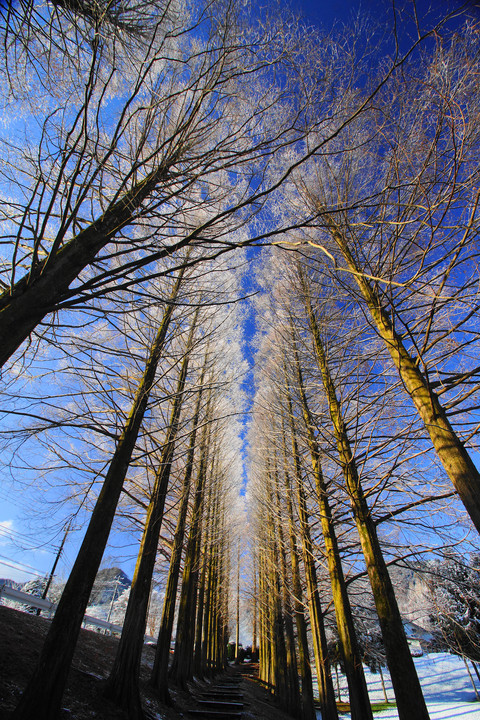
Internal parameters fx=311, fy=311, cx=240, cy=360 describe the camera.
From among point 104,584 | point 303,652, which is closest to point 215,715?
point 303,652

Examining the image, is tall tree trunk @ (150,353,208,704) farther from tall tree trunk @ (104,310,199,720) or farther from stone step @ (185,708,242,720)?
tall tree trunk @ (104,310,199,720)

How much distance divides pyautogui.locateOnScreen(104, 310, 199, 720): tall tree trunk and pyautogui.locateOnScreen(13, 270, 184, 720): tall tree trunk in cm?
56

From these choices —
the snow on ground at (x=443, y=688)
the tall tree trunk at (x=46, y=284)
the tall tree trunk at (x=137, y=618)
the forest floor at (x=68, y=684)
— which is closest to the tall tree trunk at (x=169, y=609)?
the forest floor at (x=68, y=684)

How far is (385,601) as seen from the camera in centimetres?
306

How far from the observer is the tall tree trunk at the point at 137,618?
128 inches

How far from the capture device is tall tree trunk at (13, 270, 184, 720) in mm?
2148

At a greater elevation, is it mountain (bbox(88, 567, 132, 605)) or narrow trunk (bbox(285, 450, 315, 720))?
mountain (bbox(88, 567, 132, 605))

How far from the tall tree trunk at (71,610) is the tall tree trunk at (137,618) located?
56 cm

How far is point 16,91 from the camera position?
239cm

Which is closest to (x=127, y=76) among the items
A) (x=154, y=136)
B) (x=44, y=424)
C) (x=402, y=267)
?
(x=154, y=136)

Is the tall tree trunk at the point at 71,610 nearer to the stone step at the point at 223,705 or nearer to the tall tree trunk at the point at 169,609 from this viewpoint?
the tall tree trunk at the point at 169,609

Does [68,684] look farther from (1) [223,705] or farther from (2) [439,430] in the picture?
(2) [439,430]

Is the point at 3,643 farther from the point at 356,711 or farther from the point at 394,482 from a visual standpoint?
the point at 394,482

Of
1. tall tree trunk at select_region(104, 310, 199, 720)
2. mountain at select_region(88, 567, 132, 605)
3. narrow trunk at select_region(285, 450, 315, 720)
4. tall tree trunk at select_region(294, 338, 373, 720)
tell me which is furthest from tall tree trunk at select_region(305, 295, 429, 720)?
mountain at select_region(88, 567, 132, 605)
